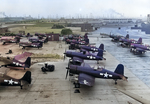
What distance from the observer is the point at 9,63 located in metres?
21.0

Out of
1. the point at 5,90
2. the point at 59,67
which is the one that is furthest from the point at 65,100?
the point at 59,67

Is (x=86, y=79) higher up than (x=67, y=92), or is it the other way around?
(x=86, y=79)

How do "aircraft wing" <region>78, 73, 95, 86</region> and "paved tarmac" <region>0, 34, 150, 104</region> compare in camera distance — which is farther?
"aircraft wing" <region>78, 73, 95, 86</region>

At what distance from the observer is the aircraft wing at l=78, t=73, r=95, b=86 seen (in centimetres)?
1535

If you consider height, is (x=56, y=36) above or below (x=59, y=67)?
above

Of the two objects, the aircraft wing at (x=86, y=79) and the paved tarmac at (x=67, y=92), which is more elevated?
the aircraft wing at (x=86, y=79)

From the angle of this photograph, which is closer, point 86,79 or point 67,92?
point 67,92

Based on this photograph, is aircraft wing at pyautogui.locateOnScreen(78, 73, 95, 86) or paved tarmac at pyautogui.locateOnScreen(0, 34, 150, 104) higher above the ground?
aircraft wing at pyautogui.locateOnScreen(78, 73, 95, 86)

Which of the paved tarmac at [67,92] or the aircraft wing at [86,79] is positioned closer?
the paved tarmac at [67,92]

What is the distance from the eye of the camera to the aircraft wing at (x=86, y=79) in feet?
50.4

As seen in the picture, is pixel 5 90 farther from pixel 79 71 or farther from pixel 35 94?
pixel 79 71

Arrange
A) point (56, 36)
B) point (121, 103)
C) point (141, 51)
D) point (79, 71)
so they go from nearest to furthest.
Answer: point (121, 103) → point (79, 71) → point (141, 51) → point (56, 36)

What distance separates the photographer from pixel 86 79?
52.6 ft

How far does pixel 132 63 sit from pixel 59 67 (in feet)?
48.2
